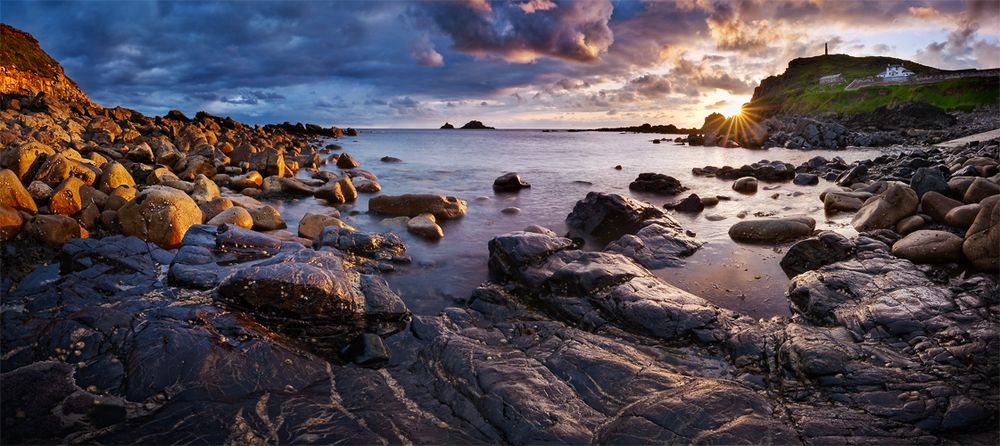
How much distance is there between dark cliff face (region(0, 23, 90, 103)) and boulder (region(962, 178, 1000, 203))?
73334 millimetres

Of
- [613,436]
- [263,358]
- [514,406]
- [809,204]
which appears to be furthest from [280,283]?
[809,204]

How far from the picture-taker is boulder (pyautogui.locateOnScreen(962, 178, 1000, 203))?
959cm

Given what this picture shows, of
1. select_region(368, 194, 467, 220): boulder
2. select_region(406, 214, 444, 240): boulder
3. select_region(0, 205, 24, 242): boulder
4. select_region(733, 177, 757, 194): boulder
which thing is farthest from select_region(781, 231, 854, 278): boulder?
select_region(0, 205, 24, 242): boulder

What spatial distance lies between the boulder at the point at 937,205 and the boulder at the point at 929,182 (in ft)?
2.49

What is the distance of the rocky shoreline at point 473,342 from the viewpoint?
13.2 ft

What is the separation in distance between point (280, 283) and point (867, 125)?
7678 centimetres

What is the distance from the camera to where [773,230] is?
33.8 feet

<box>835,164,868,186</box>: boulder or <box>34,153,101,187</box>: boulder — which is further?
<box>835,164,868,186</box>: boulder

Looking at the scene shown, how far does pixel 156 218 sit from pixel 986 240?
14346mm

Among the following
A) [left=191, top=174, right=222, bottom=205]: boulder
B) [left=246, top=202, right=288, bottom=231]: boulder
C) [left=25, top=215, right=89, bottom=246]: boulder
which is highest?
[left=191, top=174, right=222, bottom=205]: boulder

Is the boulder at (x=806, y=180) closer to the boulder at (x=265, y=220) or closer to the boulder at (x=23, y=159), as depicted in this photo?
the boulder at (x=265, y=220)

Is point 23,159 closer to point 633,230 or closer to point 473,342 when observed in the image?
point 473,342

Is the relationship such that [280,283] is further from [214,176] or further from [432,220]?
[214,176]

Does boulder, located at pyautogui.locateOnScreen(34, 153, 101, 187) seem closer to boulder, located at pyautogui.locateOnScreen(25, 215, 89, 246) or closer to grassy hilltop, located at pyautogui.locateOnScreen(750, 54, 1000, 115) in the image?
boulder, located at pyautogui.locateOnScreen(25, 215, 89, 246)
